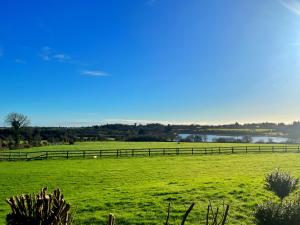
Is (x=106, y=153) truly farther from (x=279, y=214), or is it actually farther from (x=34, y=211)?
(x=34, y=211)

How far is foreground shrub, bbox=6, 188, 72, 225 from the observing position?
2.74 metres

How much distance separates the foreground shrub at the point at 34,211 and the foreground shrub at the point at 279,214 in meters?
6.23

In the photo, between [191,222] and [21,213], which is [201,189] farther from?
[21,213]

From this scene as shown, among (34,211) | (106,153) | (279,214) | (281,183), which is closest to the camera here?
(34,211)

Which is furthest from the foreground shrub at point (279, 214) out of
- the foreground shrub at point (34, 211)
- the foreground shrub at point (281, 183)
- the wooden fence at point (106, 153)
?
the wooden fence at point (106, 153)

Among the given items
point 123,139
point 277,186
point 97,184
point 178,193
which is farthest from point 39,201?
point 123,139

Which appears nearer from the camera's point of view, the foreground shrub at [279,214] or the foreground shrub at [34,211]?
the foreground shrub at [34,211]

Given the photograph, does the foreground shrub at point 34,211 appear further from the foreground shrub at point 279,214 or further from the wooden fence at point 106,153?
the wooden fence at point 106,153

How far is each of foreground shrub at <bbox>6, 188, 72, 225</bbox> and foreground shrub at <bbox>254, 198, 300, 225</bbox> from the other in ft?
20.5

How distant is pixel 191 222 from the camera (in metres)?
15.4

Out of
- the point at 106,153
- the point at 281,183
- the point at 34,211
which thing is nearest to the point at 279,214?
the point at 34,211

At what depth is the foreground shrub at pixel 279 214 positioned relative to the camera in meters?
7.82

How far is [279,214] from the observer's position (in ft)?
26.8

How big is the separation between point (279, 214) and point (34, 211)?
662 centimetres
